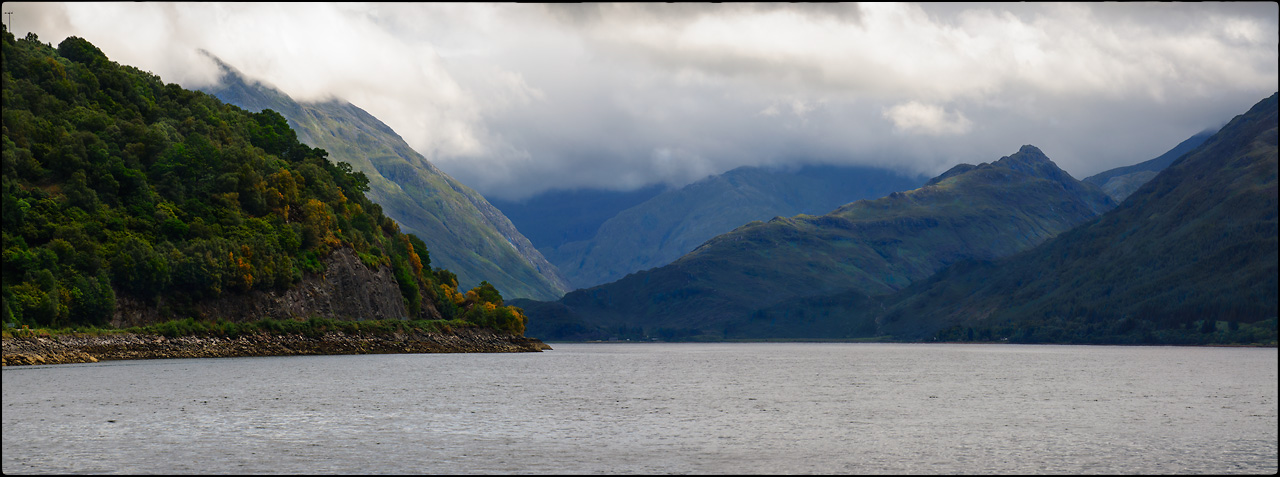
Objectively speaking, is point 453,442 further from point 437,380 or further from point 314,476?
point 437,380

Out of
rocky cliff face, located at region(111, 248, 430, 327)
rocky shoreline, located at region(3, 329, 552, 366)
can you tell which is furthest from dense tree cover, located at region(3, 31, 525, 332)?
rocky shoreline, located at region(3, 329, 552, 366)

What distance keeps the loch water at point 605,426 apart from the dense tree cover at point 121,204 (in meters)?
28.1

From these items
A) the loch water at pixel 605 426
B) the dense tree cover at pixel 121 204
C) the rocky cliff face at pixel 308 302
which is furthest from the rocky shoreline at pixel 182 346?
the loch water at pixel 605 426

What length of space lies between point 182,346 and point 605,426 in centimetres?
10900

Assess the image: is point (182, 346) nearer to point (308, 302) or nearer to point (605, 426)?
point (308, 302)

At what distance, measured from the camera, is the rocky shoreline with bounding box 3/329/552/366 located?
123 metres

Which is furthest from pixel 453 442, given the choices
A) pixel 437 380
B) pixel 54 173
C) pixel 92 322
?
pixel 54 173

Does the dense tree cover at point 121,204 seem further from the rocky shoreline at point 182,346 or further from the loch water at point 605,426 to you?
the loch water at point 605,426

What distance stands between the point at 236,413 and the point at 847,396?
5165 cm

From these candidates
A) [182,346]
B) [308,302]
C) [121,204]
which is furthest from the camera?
[308,302]

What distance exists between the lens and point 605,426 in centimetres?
6288

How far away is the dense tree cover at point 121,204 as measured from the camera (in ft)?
445

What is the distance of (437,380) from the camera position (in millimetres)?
109500

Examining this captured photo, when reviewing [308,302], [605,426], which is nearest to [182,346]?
[308,302]
